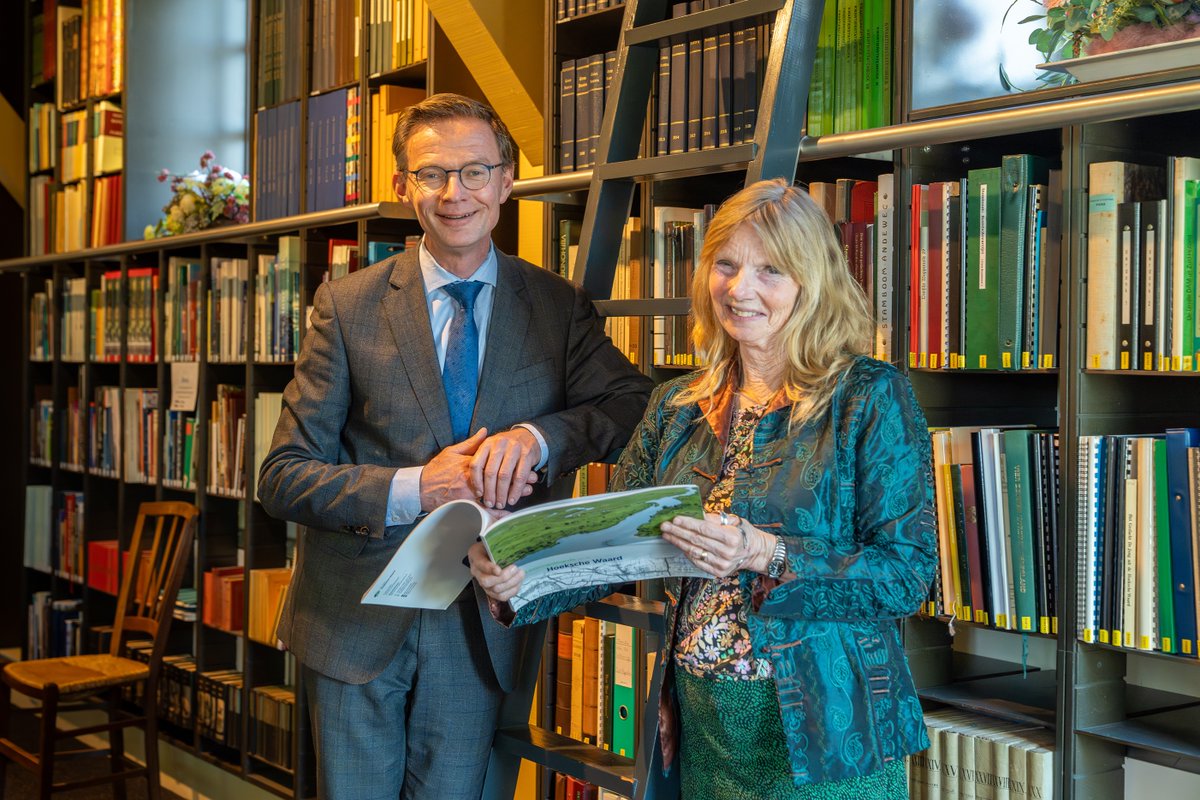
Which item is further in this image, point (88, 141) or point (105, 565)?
point (88, 141)

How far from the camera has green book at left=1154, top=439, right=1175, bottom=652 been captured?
72.2 inches

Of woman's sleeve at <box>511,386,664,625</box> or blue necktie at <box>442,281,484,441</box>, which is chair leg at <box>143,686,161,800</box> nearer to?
blue necktie at <box>442,281,484,441</box>

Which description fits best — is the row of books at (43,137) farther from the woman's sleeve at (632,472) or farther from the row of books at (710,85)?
the woman's sleeve at (632,472)

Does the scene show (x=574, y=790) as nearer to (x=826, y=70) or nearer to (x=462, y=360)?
(x=462, y=360)

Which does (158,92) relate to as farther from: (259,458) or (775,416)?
(775,416)

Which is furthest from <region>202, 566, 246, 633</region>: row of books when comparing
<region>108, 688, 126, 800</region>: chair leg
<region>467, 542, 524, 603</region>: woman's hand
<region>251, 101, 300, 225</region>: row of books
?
<region>467, 542, 524, 603</region>: woman's hand

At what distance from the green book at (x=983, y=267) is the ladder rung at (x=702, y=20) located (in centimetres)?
44

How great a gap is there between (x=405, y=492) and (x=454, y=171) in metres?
0.51

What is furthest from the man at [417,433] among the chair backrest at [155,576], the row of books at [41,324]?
the row of books at [41,324]

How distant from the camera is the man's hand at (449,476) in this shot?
6.14 feet

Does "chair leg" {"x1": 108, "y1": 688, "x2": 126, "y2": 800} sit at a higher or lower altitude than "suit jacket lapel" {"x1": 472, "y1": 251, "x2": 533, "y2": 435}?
lower

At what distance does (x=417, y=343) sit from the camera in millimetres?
2025

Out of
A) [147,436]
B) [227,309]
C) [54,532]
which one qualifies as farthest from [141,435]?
[54,532]

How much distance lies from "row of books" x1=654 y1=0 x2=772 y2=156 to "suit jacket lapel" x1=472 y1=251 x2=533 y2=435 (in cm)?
56
